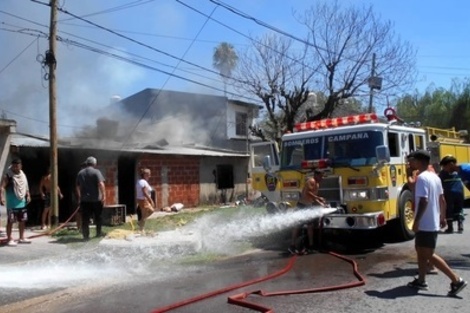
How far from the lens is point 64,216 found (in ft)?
50.6

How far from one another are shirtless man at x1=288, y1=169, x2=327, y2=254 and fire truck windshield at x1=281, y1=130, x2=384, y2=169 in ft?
1.47

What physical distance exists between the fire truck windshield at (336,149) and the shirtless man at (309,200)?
0.45 meters

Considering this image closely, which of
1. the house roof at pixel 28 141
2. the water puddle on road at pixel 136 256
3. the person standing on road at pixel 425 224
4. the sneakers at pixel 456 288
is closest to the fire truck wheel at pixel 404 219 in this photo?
the water puddle on road at pixel 136 256

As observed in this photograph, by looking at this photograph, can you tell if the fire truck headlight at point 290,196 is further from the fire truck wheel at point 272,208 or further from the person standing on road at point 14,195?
the person standing on road at point 14,195

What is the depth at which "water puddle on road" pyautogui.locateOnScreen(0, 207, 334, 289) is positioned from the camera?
741 cm

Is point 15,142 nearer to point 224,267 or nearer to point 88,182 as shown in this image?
point 88,182

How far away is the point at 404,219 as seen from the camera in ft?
31.7

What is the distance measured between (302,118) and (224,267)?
732 inches

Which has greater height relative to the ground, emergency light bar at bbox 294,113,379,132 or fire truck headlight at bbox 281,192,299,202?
emergency light bar at bbox 294,113,379,132

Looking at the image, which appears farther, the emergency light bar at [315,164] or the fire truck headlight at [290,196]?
the fire truck headlight at [290,196]

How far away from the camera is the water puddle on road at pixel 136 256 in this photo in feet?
24.3

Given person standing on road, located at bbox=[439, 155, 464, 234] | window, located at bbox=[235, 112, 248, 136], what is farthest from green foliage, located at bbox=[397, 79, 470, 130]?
person standing on road, located at bbox=[439, 155, 464, 234]

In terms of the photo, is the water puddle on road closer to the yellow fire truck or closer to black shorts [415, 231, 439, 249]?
the yellow fire truck

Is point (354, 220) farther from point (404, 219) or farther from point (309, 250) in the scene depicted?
point (404, 219)
